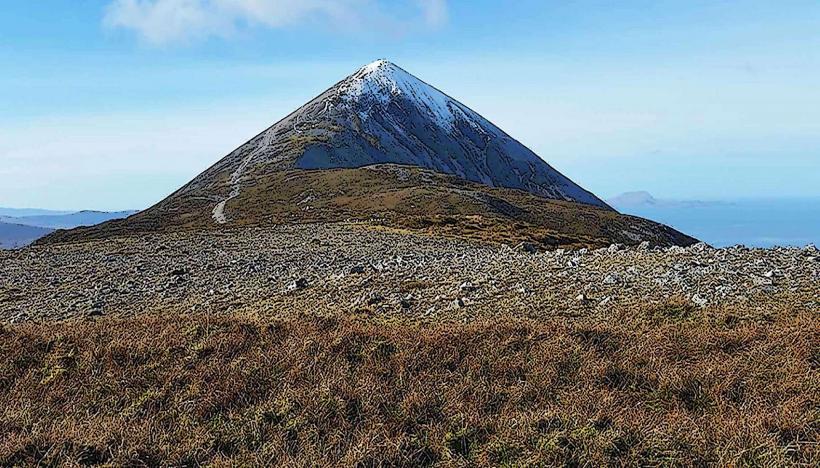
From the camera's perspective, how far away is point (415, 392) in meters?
9.70

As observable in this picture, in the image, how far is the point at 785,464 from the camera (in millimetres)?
7391

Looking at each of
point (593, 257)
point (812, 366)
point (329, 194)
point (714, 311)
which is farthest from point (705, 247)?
point (329, 194)

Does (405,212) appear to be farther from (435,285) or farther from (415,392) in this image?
(415,392)

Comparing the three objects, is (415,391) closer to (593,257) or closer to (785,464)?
(785,464)

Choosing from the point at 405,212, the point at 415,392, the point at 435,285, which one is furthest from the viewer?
the point at 405,212

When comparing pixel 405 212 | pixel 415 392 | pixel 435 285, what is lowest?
pixel 415 392

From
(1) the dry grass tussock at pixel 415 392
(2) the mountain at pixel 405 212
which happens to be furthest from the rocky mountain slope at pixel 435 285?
(2) the mountain at pixel 405 212

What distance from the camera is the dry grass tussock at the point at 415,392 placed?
8.05 m

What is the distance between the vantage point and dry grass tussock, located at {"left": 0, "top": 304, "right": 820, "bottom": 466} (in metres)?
8.05

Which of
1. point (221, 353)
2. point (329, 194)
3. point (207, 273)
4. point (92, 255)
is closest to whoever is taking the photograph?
point (221, 353)

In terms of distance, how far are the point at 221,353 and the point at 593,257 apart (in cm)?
1362

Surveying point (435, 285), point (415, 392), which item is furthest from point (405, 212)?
point (415, 392)

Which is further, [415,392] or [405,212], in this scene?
[405,212]

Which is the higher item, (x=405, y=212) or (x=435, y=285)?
(x=405, y=212)
